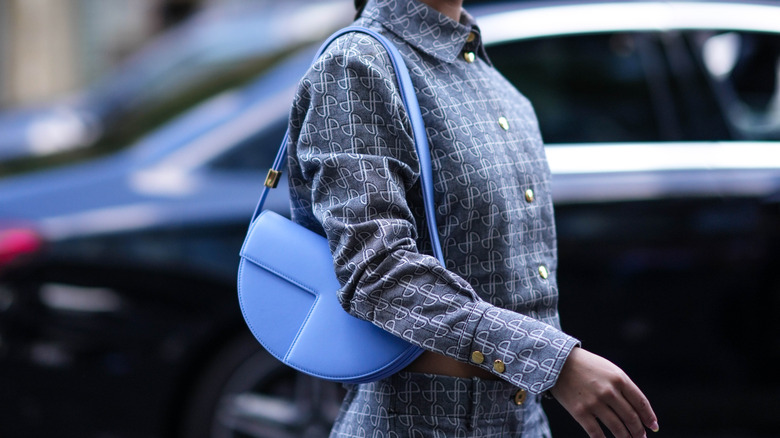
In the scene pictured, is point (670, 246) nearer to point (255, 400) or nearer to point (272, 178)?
point (255, 400)

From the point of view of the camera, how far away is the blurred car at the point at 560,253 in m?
3.04

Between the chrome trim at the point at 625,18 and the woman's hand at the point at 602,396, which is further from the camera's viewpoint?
the chrome trim at the point at 625,18

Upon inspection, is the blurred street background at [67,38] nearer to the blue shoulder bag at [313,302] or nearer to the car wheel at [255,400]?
Answer: the car wheel at [255,400]

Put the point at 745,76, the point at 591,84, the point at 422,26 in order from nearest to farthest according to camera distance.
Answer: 1. the point at 422,26
2. the point at 591,84
3. the point at 745,76

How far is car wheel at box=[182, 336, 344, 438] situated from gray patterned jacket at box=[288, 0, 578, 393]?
1603 millimetres

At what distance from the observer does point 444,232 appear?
1.52 m

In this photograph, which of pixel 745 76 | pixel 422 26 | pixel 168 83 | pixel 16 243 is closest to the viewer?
pixel 422 26

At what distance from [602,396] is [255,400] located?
79.8 inches

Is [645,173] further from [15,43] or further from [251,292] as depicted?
[15,43]

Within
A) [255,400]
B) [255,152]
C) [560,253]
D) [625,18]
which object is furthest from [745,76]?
[255,400]

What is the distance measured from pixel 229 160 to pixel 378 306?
1.95 metres

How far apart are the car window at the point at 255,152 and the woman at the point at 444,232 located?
5.14ft

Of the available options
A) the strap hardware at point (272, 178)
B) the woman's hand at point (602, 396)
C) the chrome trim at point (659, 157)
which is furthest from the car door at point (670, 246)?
the woman's hand at point (602, 396)

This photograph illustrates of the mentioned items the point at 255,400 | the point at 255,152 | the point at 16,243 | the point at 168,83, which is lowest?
the point at 255,400
